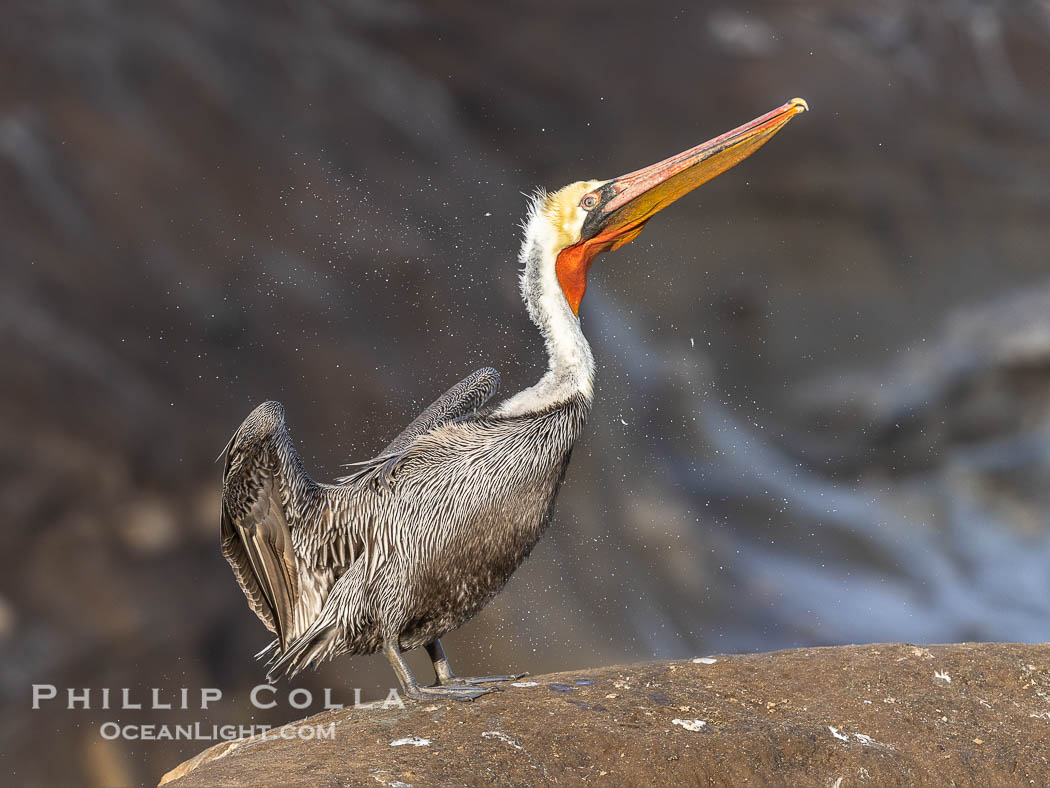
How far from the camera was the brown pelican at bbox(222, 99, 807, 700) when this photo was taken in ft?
11.2

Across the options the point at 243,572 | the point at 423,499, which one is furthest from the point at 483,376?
the point at 243,572

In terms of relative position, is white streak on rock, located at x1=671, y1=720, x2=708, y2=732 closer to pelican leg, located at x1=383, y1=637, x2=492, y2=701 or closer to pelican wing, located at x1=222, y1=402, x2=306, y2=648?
pelican leg, located at x1=383, y1=637, x2=492, y2=701

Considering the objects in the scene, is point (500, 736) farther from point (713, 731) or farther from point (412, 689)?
point (713, 731)

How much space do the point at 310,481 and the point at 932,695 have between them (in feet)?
7.63

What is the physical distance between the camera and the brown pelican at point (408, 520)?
3.41 m

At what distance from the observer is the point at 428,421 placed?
4043 mm

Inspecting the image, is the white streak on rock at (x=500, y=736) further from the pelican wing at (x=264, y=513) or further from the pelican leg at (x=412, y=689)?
the pelican wing at (x=264, y=513)

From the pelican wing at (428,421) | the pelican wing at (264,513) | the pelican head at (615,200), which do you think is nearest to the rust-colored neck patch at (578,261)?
the pelican head at (615,200)

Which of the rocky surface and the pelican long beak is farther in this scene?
the pelican long beak

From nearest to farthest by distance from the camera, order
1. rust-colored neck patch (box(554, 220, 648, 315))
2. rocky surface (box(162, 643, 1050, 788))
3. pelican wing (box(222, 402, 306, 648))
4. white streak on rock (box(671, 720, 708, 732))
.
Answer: rocky surface (box(162, 643, 1050, 788)), white streak on rock (box(671, 720, 708, 732)), pelican wing (box(222, 402, 306, 648)), rust-colored neck patch (box(554, 220, 648, 315))

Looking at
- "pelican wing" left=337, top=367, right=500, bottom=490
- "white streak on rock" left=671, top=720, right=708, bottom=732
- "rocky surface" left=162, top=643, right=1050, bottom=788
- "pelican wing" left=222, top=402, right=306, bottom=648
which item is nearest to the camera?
"rocky surface" left=162, top=643, right=1050, bottom=788

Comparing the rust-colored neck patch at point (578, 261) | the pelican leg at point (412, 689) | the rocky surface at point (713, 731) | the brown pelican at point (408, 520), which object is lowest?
the rocky surface at point (713, 731)

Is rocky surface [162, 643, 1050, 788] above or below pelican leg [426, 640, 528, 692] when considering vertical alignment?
below

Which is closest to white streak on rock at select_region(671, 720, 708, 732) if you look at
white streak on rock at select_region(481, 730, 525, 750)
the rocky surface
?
the rocky surface
